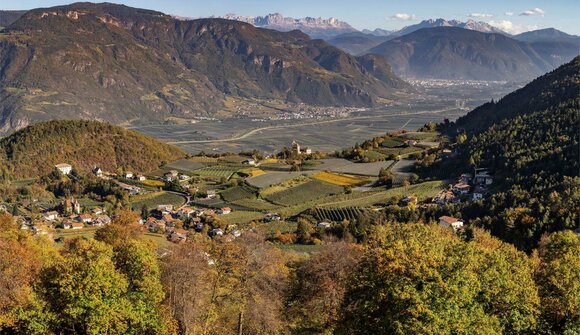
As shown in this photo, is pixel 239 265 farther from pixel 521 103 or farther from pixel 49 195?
pixel 521 103

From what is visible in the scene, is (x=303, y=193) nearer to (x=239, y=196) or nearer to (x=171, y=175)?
(x=239, y=196)

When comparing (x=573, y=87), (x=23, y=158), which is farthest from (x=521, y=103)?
(x=23, y=158)

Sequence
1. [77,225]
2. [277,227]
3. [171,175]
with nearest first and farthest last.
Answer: [277,227], [77,225], [171,175]

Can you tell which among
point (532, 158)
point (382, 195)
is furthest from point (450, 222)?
point (532, 158)

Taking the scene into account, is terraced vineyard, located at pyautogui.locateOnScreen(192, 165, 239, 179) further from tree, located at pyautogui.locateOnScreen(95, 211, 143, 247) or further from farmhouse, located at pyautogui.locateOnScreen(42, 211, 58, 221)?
tree, located at pyautogui.locateOnScreen(95, 211, 143, 247)

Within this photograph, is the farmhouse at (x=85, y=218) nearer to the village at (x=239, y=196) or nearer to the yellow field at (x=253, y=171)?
the village at (x=239, y=196)

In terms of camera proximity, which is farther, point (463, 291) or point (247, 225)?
point (247, 225)
